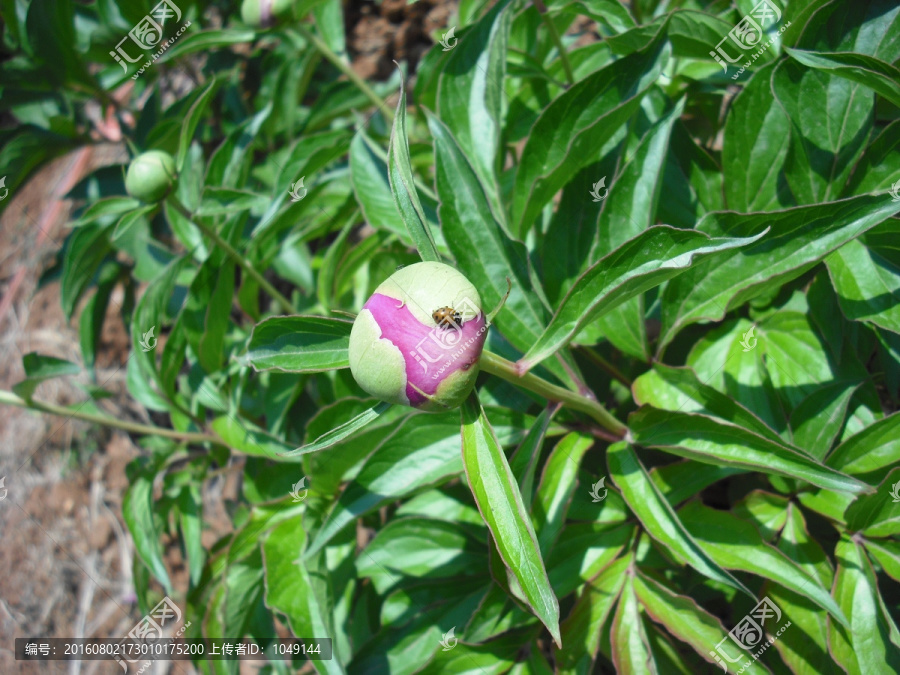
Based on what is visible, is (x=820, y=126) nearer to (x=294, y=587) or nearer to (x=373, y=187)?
(x=373, y=187)

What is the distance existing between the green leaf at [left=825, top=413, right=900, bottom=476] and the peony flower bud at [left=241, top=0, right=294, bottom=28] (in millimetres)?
1605

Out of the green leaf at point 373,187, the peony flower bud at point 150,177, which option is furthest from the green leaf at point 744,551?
the peony flower bud at point 150,177

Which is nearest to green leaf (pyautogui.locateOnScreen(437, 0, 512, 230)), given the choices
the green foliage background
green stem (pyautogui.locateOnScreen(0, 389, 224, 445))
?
the green foliage background

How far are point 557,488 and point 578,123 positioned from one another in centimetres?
70

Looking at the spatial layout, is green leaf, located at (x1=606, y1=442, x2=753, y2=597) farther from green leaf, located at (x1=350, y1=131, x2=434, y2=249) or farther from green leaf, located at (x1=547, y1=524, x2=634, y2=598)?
green leaf, located at (x1=350, y1=131, x2=434, y2=249)

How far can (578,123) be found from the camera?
1.24 meters

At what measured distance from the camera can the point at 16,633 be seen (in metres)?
Answer: 2.83

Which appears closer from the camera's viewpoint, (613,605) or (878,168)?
(878,168)

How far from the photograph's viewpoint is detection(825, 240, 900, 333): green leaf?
3.56ft

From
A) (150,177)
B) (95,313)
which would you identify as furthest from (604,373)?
(95,313)

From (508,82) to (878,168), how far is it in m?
1.03

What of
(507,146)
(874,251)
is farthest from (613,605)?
(507,146)

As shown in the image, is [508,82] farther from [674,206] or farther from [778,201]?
[778,201]

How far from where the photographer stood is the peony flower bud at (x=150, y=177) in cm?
142
